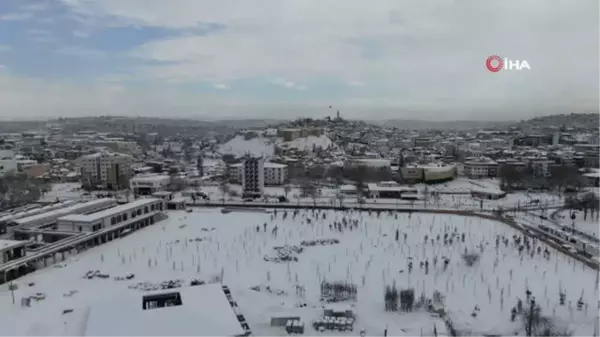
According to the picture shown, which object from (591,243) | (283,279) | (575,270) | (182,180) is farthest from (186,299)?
(182,180)

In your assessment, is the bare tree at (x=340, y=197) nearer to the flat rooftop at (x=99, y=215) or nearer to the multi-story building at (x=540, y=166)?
the flat rooftop at (x=99, y=215)

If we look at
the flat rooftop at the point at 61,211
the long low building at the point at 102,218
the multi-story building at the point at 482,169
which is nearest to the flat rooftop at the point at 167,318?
the long low building at the point at 102,218

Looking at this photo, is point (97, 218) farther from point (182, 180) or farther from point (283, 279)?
point (182, 180)

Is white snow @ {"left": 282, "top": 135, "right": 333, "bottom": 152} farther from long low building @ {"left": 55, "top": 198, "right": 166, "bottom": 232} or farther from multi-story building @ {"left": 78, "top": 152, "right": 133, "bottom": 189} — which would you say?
long low building @ {"left": 55, "top": 198, "right": 166, "bottom": 232}

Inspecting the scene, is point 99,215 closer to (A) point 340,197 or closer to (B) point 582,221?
(A) point 340,197

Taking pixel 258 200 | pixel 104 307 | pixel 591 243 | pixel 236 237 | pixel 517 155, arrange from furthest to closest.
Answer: pixel 517 155 < pixel 258 200 < pixel 236 237 < pixel 591 243 < pixel 104 307
